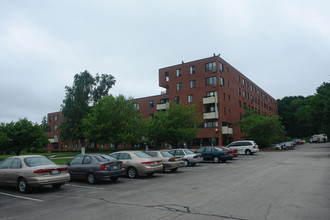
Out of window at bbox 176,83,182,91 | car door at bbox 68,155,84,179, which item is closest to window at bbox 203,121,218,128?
window at bbox 176,83,182,91

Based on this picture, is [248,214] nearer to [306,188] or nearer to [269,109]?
[306,188]

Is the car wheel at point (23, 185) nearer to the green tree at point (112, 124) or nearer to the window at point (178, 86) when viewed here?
the green tree at point (112, 124)

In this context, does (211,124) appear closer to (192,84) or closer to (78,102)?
(192,84)

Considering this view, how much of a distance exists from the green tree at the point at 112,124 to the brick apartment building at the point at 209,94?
1473 centimetres

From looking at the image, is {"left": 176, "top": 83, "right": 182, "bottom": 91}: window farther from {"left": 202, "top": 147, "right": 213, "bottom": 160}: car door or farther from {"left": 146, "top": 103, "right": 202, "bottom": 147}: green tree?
{"left": 202, "top": 147, "right": 213, "bottom": 160}: car door

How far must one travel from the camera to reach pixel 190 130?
3061cm

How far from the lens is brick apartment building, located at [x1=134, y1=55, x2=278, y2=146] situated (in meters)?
45.3

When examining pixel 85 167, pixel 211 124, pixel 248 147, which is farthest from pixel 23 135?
pixel 211 124

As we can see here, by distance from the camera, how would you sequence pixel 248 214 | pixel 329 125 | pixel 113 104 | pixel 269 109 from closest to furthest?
pixel 248 214, pixel 113 104, pixel 329 125, pixel 269 109

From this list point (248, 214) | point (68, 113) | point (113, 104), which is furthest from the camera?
point (68, 113)

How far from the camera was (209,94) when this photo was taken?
46.5 meters

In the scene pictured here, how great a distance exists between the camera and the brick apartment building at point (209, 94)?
45344mm

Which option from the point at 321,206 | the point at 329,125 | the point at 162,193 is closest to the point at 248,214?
the point at 321,206

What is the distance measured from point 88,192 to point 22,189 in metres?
2.52
